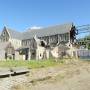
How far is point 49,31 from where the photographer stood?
280ft

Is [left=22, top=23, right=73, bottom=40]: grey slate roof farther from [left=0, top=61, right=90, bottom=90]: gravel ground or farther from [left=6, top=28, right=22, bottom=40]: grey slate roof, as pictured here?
[left=0, top=61, right=90, bottom=90]: gravel ground

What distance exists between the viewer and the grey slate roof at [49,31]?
79375 mm

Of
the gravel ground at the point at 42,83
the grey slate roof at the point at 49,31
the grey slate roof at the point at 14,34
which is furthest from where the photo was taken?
the grey slate roof at the point at 14,34

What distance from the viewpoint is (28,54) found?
3024 inches

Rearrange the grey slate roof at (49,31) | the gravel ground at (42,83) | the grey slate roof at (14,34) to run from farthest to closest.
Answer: the grey slate roof at (14,34) < the grey slate roof at (49,31) < the gravel ground at (42,83)

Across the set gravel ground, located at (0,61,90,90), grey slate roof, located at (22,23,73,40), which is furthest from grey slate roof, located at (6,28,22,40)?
gravel ground, located at (0,61,90,90)

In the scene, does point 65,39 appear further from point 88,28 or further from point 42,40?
point 88,28

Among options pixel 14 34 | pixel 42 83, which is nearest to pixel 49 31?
pixel 14 34

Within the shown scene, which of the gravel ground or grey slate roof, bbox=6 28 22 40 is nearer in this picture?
the gravel ground

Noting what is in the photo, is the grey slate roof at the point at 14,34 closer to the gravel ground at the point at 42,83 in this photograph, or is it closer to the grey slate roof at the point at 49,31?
the grey slate roof at the point at 49,31

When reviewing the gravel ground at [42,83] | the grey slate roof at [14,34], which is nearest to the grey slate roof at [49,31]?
the grey slate roof at [14,34]

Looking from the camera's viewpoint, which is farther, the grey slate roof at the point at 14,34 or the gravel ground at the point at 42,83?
the grey slate roof at the point at 14,34

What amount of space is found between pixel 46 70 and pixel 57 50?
1814 inches

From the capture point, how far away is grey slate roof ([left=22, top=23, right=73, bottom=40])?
260 ft
